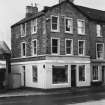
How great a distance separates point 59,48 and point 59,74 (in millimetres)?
3399

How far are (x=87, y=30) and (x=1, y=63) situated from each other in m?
13.2

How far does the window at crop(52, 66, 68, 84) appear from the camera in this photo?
119ft

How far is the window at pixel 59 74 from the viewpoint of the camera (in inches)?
1426

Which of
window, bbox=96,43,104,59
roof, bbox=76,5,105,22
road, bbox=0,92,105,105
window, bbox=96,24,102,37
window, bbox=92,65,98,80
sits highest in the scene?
roof, bbox=76,5,105,22

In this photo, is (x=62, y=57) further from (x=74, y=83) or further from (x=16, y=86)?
(x=16, y=86)

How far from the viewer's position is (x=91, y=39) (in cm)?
4166

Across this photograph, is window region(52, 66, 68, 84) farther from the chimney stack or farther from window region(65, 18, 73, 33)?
the chimney stack

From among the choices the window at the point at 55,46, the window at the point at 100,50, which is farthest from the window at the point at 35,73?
the window at the point at 100,50

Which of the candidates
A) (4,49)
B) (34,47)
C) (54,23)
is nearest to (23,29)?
(34,47)

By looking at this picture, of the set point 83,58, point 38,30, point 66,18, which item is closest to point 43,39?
point 38,30

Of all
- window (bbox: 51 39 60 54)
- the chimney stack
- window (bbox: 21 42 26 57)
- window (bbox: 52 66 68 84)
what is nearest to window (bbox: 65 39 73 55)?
window (bbox: 51 39 60 54)

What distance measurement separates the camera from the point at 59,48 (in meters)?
36.7

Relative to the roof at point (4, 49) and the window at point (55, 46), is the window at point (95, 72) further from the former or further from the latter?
the roof at point (4, 49)

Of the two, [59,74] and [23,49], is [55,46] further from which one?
[23,49]
